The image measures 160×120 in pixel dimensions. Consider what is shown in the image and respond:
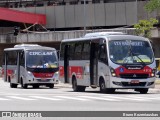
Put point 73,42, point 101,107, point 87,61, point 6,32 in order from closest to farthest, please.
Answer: point 101,107 < point 87,61 < point 73,42 < point 6,32

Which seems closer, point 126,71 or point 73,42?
point 126,71

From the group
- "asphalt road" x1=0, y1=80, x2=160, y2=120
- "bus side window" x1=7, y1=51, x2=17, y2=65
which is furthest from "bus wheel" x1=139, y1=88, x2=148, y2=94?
"bus side window" x1=7, y1=51, x2=17, y2=65

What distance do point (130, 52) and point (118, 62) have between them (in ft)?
2.88

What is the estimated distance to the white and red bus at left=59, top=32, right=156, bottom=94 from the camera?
3055 centimetres

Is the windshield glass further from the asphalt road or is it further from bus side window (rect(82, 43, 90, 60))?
the asphalt road

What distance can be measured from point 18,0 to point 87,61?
5620 cm

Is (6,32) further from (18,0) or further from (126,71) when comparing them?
(126,71)

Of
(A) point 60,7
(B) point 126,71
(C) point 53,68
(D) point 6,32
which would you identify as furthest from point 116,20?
(B) point 126,71

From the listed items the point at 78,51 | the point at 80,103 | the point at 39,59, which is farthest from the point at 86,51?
the point at 80,103

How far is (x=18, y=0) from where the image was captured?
87.9 m

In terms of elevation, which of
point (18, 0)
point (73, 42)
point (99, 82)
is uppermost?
point (18, 0)

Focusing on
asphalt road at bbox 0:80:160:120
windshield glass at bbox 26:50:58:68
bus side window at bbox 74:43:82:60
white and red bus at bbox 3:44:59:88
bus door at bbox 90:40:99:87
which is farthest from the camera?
windshield glass at bbox 26:50:58:68

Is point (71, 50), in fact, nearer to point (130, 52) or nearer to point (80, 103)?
point (130, 52)

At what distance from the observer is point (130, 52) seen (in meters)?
30.9
